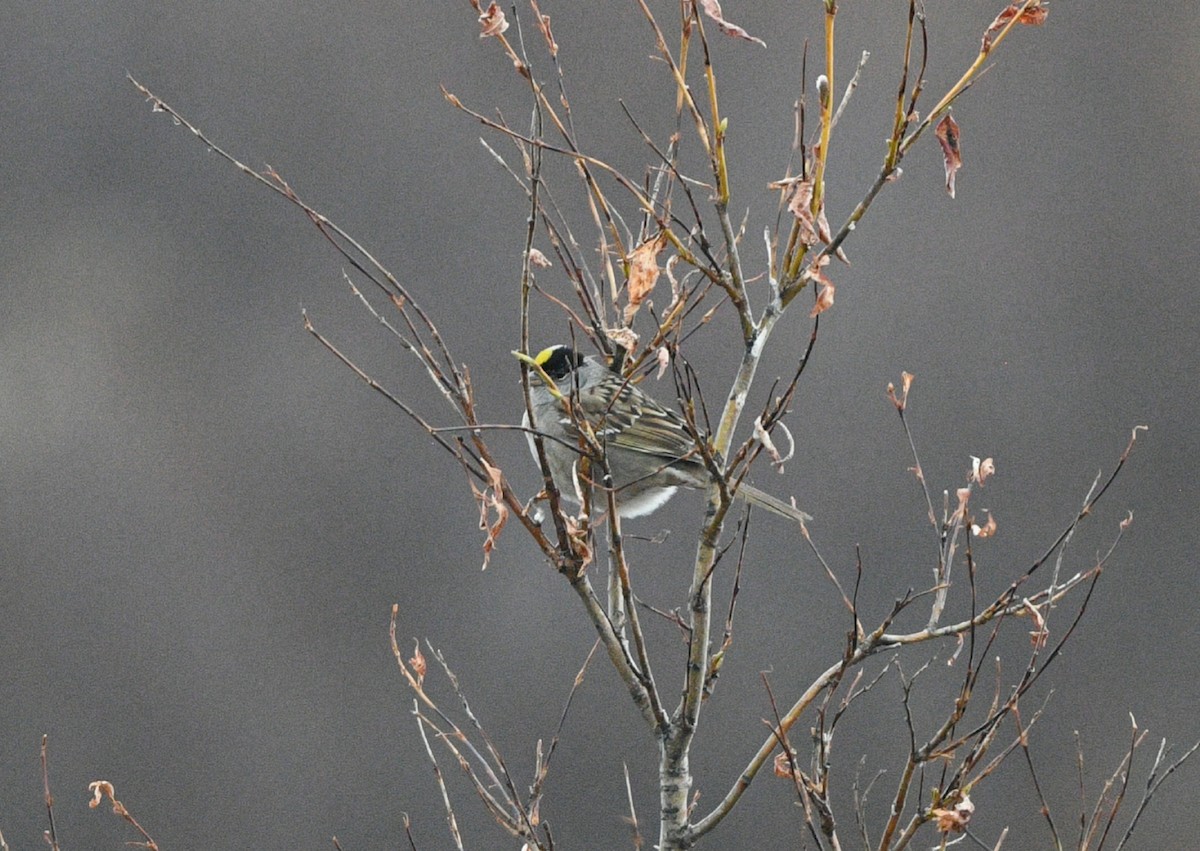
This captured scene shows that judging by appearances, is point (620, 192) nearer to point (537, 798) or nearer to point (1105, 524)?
point (1105, 524)

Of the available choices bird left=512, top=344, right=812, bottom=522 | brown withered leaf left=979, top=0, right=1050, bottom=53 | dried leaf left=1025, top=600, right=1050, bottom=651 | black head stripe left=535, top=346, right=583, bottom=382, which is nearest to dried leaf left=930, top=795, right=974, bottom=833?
dried leaf left=1025, top=600, right=1050, bottom=651

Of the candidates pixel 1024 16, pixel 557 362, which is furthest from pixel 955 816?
pixel 557 362

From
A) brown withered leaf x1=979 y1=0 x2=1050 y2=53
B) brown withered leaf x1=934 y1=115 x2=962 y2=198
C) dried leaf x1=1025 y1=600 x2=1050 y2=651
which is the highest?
brown withered leaf x1=979 y1=0 x2=1050 y2=53

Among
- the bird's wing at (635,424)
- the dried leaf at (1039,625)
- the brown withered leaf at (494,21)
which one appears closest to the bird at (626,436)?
the bird's wing at (635,424)

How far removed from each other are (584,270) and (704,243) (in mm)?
367

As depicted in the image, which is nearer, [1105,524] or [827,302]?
[827,302]

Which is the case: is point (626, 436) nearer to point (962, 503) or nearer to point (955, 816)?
point (962, 503)

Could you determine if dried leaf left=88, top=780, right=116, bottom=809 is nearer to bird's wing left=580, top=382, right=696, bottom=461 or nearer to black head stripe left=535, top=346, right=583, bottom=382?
bird's wing left=580, top=382, right=696, bottom=461

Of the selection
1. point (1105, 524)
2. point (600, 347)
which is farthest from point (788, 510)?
point (1105, 524)

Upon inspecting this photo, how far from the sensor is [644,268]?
2.33m

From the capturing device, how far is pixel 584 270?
256cm

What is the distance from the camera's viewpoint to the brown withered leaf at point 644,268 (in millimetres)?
2320

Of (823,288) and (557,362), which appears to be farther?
(557,362)

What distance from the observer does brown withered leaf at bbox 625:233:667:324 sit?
2320mm
